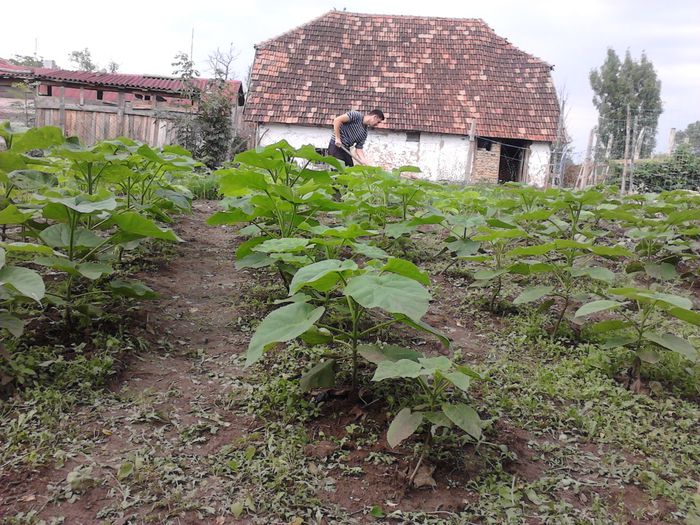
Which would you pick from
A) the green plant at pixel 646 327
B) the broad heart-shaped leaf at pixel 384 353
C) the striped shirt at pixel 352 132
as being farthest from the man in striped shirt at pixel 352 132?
the broad heart-shaped leaf at pixel 384 353

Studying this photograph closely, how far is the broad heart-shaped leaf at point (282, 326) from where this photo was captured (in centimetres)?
181

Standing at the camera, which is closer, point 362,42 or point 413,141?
point 413,141

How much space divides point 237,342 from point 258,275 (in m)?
1.22

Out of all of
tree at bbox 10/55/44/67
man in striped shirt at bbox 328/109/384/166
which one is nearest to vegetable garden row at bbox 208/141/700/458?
man in striped shirt at bbox 328/109/384/166

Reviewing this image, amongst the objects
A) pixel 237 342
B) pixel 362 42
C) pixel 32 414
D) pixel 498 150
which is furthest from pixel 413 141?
pixel 32 414

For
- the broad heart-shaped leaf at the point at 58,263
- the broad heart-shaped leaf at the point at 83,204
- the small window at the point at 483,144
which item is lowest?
the broad heart-shaped leaf at the point at 58,263

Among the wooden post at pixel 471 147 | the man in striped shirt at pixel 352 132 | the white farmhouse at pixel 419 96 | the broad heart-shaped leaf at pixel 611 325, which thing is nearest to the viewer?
the broad heart-shaped leaf at pixel 611 325

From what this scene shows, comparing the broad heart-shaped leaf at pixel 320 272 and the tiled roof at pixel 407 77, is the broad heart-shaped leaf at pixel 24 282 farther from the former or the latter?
the tiled roof at pixel 407 77

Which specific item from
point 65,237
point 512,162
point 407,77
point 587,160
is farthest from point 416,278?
point 512,162

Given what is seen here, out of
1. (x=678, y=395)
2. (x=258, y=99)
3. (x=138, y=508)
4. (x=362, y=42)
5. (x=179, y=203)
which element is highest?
(x=362, y=42)

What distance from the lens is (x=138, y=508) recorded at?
170 centimetres

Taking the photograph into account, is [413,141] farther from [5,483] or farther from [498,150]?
[5,483]

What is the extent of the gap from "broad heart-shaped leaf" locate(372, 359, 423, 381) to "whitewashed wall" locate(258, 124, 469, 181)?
14.4 m

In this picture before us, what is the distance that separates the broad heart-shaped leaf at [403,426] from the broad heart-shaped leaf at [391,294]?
1.38ft
